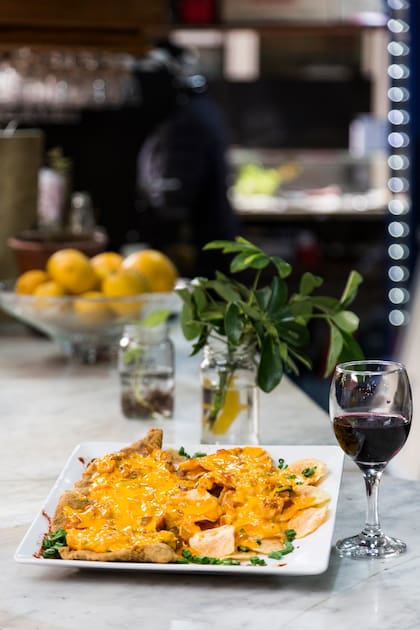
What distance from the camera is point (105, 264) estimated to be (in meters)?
2.47

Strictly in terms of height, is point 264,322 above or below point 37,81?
below

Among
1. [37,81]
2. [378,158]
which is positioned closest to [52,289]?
[37,81]

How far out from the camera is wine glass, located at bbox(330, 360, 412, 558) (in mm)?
1256

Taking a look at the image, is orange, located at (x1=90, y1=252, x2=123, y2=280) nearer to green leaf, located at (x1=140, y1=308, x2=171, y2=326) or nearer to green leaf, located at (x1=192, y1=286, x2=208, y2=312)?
green leaf, located at (x1=140, y1=308, x2=171, y2=326)

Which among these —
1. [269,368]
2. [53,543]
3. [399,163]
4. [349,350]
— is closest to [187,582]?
[53,543]

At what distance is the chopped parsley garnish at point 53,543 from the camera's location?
1.20 m

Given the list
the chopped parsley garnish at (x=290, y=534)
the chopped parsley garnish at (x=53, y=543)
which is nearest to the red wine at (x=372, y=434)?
the chopped parsley garnish at (x=290, y=534)

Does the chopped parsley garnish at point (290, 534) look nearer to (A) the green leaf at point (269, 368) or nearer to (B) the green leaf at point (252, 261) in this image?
(A) the green leaf at point (269, 368)

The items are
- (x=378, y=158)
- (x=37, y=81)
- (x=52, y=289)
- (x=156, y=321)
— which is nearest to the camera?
(x=156, y=321)

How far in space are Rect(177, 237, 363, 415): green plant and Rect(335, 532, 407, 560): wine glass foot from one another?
14.7 inches

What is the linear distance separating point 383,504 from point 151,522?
1.21 feet

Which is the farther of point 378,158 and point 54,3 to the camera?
point 378,158

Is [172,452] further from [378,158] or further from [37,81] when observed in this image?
[378,158]

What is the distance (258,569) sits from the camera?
3.78ft
